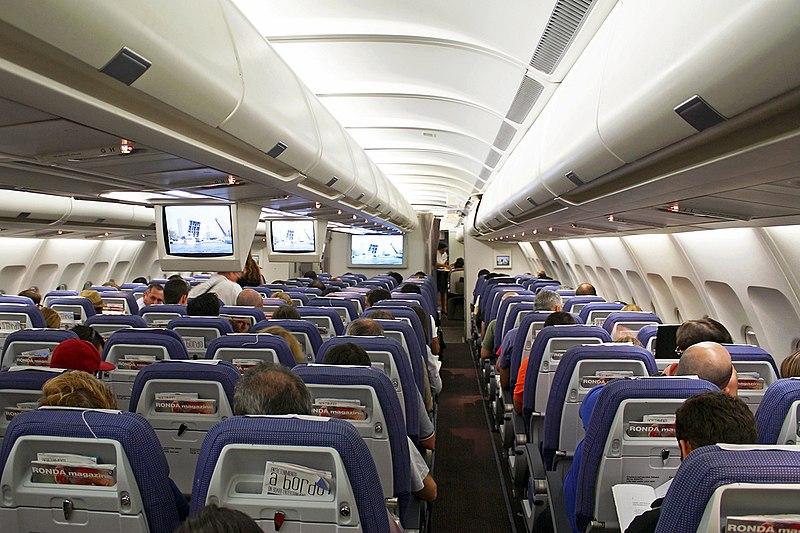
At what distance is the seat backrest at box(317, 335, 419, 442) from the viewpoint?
4.77 metres

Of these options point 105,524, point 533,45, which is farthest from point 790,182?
point 105,524

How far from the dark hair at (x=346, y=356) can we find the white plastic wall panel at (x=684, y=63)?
193cm

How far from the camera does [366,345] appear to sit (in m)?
4.89

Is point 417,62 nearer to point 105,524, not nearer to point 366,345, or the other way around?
point 366,345

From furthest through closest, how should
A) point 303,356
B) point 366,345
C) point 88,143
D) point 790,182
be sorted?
point 303,356, point 366,345, point 88,143, point 790,182

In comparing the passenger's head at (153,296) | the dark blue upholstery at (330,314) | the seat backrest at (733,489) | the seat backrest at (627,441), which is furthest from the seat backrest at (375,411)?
the passenger's head at (153,296)

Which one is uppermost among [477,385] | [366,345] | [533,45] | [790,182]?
Result: [533,45]

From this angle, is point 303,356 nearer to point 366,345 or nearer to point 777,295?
point 366,345

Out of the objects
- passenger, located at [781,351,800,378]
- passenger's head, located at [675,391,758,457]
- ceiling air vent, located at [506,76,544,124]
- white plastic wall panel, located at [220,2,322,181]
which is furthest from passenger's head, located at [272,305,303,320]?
passenger's head, located at [675,391,758,457]

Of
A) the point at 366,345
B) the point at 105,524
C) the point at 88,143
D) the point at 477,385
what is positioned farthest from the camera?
the point at 477,385

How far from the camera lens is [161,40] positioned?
257cm

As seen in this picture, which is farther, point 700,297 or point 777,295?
point 700,297

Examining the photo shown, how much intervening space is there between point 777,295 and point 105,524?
5.71 meters

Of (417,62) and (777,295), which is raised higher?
(417,62)
